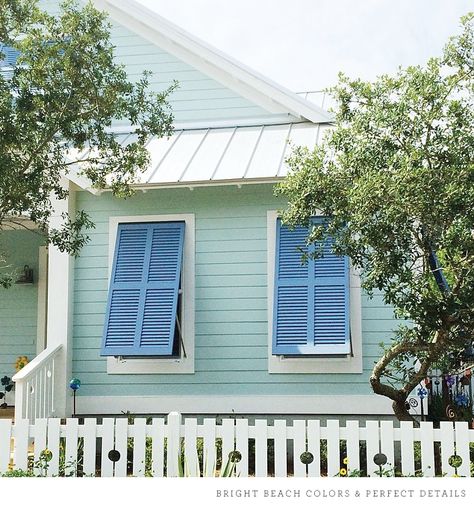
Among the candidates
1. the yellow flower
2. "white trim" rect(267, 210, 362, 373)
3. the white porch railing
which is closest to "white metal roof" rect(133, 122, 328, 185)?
"white trim" rect(267, 210, 362, 373)

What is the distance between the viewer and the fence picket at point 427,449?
5.95 metres

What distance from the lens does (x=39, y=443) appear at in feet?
21.5

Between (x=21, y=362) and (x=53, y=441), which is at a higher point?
(x=21, y=362)

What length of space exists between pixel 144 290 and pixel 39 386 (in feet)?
5.76

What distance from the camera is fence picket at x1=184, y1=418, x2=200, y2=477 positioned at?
248 inches

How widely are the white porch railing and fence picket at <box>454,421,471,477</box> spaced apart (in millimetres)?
4781

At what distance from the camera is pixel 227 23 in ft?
36.6

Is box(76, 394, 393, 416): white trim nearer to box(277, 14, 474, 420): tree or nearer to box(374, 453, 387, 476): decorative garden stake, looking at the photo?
box(277, 14, 474, 420): tree

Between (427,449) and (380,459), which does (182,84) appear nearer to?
(380,459)

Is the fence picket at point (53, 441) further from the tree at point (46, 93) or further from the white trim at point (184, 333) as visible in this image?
the white trim at point (184, 333)

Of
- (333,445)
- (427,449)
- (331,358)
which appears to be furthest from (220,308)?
(427,449)

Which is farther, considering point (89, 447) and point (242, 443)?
point (89, 447)
